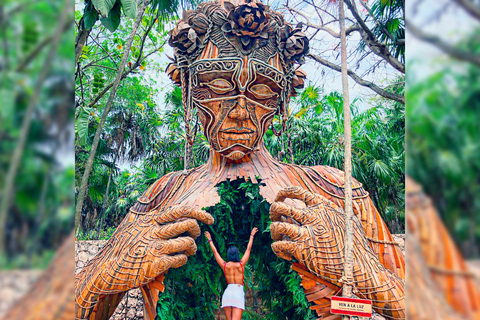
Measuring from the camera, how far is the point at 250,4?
3.08 meters

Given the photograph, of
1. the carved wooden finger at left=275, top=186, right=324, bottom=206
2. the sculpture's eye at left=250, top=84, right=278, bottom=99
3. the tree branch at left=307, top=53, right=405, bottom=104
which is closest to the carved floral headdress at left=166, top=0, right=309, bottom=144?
the sculpture's eye at left=250, top=84, right=278, bottom=99

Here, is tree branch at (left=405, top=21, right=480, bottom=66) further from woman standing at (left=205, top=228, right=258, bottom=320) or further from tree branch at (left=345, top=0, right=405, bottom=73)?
tree branch at (left=345, top=0, right=405, bottom=73)

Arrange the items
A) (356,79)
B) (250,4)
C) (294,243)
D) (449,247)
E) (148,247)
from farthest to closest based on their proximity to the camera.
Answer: (356,79), (250,4), (148,247), (294,243), (449,247)

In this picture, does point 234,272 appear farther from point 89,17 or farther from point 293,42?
point 89,17

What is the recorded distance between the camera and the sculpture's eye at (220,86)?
321cm

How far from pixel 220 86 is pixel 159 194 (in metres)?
1.17

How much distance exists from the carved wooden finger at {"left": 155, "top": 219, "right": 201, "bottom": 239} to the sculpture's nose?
0.96 m

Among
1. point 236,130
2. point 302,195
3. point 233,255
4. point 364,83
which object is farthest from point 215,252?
point 364,83

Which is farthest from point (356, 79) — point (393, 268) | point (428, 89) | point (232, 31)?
point (428, 89)

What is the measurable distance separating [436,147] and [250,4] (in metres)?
2.72

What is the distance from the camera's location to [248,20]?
10.1 ft

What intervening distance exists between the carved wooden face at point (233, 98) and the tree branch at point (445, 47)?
2467 millimetres

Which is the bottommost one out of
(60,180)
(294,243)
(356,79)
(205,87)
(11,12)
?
(294,243)

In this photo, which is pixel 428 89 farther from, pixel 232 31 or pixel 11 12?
pixel 232 31
